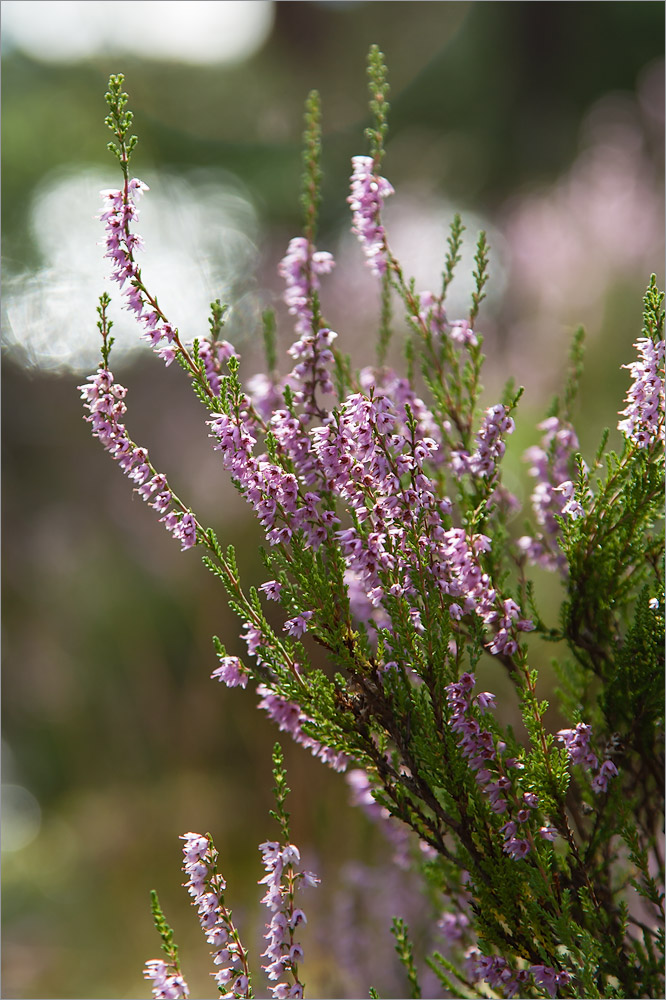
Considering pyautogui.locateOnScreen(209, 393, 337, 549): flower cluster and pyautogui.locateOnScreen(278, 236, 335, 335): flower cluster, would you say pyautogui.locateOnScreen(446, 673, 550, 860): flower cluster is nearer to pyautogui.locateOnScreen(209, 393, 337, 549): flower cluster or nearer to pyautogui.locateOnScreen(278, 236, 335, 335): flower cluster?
pyautogui.locateOnScreen(209, 393, 337, 549): flower cluster

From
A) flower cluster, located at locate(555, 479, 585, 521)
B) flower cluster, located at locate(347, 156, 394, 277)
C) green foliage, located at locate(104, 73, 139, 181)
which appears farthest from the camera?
flower cluster, located at locate(347, 156, 394, 277)

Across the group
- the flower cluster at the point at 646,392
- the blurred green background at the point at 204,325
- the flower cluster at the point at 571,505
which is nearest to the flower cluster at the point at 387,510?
the flower cluster at the point at 571,505

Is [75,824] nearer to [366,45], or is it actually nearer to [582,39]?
[366,45]

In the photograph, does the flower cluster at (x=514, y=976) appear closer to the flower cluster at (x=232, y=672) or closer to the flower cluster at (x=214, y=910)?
the flower cluster at (x=214, y=910)

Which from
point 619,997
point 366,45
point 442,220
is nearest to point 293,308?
point 619,997

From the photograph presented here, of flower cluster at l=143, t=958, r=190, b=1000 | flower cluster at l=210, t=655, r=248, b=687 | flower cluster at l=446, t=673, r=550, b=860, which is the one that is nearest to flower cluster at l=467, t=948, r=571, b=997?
flower cluster at l=446, t=673, r=550, b=860

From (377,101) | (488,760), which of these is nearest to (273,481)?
(488,760)
